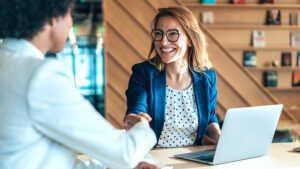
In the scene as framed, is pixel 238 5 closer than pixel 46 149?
No

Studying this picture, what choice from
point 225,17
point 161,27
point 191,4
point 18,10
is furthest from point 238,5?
point 18,10

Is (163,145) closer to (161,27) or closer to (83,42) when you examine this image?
(161,27)

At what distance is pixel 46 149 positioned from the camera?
47.3 inches

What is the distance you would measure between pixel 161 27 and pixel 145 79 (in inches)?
13.2

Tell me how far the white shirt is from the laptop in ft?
2.14

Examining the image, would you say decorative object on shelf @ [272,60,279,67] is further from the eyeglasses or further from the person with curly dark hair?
the person with curly dark hair

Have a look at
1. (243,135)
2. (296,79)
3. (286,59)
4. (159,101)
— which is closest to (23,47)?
(243,135)

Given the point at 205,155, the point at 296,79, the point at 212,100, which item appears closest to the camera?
the point at 205,155

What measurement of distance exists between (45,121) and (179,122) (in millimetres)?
1310

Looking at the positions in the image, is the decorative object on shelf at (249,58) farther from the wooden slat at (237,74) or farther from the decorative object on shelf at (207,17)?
the decorative object on shelf at (207,17)

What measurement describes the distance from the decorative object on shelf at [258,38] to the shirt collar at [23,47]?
5.03m

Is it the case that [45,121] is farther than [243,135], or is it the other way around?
[243,135]

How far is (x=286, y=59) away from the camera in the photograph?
19.7 ft

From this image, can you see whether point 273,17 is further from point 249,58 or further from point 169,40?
point 169,40
